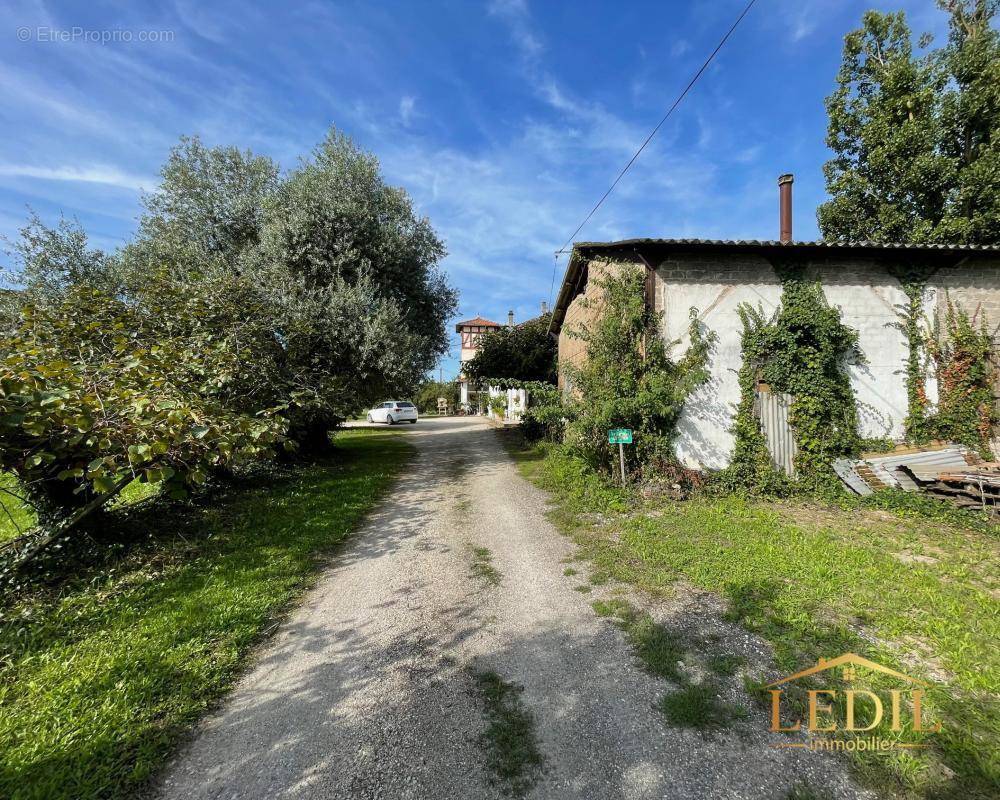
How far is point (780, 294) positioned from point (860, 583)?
18.1 ft

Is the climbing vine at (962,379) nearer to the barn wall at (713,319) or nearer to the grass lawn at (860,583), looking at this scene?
the grass lawn at (860,583)

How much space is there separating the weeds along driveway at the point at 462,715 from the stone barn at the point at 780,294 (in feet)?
16.3

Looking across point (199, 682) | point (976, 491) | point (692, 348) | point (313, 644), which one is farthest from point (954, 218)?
point (199, 682)

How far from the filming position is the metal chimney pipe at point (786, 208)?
849cm

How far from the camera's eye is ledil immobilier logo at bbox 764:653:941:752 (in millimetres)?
2195

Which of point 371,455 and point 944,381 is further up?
point 944,381

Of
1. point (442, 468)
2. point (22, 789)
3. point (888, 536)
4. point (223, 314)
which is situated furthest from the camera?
point (442, 468)

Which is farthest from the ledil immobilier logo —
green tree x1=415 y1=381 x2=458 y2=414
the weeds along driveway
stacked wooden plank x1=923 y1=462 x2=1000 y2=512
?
green tree x1=415 y1=381 x2=458 y2=414

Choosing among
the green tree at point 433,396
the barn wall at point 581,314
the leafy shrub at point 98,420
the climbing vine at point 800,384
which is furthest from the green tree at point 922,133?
the green tree at point 433,396

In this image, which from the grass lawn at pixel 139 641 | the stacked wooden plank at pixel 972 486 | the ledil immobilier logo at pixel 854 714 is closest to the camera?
the grass lawn at pixel 139 641

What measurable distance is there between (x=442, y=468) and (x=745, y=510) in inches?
273

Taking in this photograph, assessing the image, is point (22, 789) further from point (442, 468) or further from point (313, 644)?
point (442, 468)

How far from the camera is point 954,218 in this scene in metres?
10.5

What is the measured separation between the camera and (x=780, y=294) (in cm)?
735
